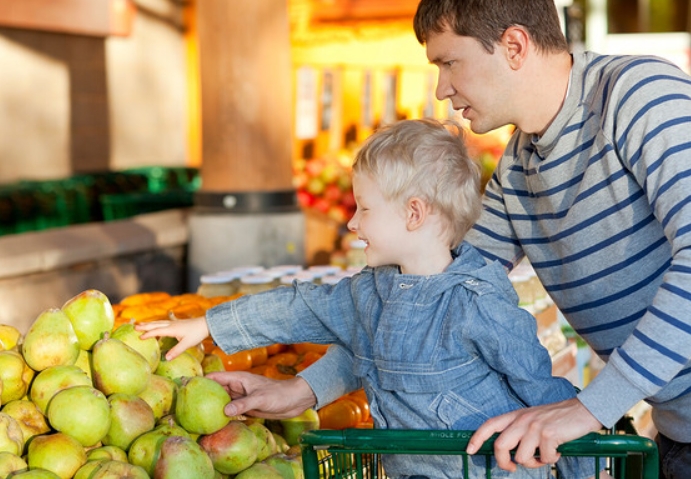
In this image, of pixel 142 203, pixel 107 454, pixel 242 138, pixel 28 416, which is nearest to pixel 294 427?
pixel 107 454

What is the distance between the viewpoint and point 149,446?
1.90 m

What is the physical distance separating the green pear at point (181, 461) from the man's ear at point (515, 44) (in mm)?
1041

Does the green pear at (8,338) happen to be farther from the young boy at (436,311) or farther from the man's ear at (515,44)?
the man's ear at (515,44)

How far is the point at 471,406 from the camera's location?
1.75 metres

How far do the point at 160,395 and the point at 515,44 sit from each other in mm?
1113

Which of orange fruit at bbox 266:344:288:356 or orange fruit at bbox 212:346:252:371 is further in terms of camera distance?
orange fruit at bbox 266:344:288:356

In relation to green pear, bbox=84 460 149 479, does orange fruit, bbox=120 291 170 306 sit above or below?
above

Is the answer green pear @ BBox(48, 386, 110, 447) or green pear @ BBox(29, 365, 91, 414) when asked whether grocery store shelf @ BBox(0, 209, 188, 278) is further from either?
green pear @ BBox(48, 386, 110, 447)

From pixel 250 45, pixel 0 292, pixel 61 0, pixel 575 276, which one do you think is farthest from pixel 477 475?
pixel 61 0

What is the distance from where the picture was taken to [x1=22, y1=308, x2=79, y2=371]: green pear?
80.0 inches

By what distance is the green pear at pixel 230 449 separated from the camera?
6.42 feet

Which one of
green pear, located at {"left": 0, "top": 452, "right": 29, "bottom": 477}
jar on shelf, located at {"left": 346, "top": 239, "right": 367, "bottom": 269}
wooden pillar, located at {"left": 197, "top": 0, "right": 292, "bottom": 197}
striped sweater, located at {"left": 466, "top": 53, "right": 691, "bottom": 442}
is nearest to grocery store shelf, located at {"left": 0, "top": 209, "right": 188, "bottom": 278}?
wooden pillar, located at {"left": 197, "top": 0, "right": 292, "bottom": 197}

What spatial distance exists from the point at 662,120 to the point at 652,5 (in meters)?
14.6

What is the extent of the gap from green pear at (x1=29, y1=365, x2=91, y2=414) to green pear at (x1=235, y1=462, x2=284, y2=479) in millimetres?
394
